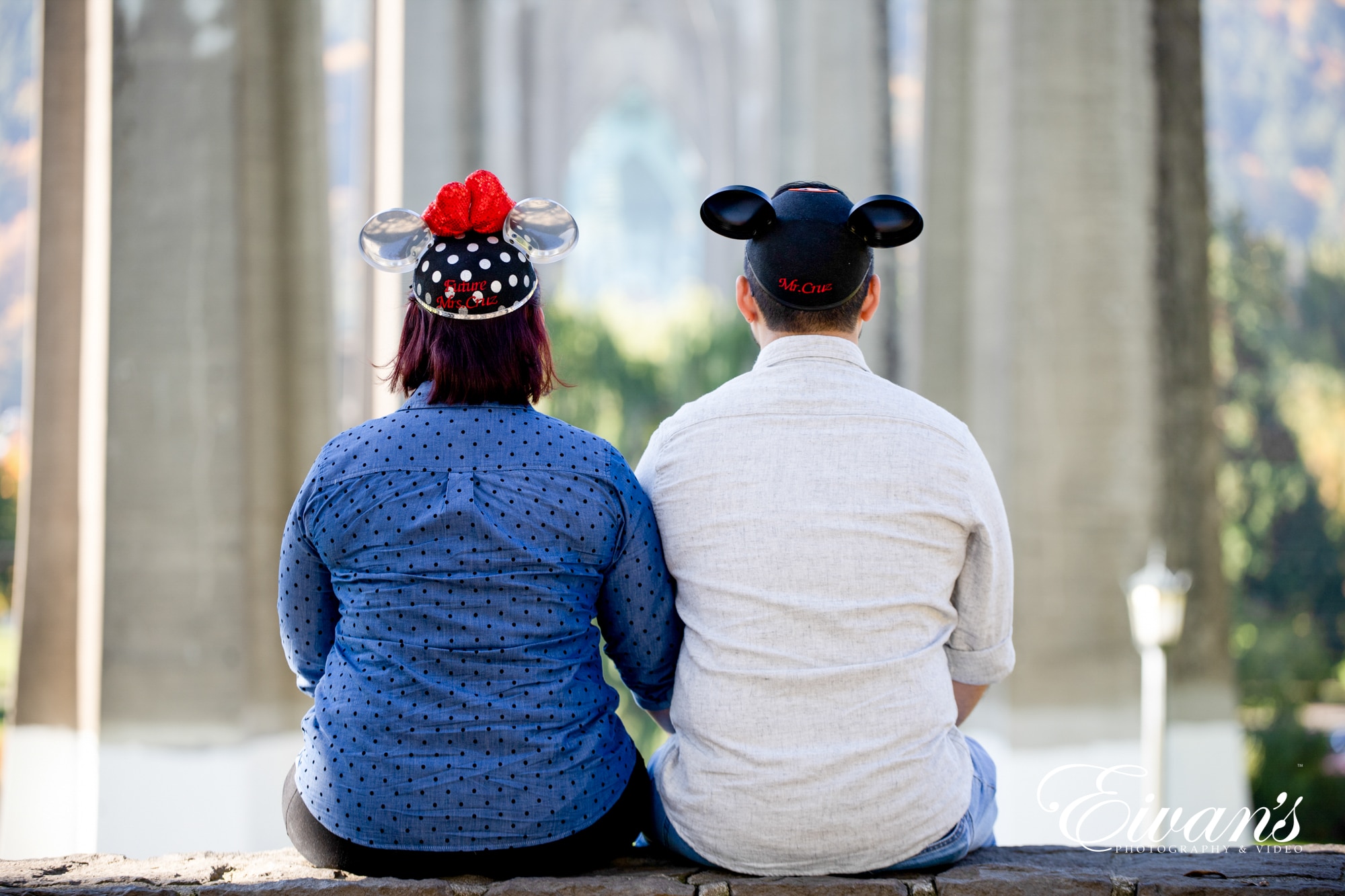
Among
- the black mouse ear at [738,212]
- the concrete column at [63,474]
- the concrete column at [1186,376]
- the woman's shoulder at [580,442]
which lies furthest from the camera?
the concrete column at [1186,376]

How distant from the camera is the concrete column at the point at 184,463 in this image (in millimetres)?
6977

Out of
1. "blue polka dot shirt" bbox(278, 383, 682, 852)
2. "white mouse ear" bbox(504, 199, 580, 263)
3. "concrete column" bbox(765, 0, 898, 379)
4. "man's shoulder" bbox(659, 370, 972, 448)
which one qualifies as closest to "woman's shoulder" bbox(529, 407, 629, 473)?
"blue polka dot shirt" bbox(278, 383, 682, 852)

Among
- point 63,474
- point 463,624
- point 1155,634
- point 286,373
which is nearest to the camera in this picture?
point 463,624

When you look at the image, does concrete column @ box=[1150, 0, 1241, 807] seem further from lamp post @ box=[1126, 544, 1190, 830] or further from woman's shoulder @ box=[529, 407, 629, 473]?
woman's shoulder @ box=[529, 407, 629, 473]

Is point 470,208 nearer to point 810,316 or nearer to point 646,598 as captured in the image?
point 810,316

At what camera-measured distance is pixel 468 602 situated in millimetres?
2025

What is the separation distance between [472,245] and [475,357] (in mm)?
232

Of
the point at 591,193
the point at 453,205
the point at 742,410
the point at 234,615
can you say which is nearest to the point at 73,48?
the point at 234,615

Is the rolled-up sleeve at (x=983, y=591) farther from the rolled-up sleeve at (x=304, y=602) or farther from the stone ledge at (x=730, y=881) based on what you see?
the rolled-up sleeve at (x=304, y=602)

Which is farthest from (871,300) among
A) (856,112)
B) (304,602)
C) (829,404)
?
(856,112)

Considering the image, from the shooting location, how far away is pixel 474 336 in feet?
7.14

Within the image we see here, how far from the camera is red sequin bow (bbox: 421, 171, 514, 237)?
225cm

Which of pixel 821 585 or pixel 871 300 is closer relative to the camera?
pixel 821 585

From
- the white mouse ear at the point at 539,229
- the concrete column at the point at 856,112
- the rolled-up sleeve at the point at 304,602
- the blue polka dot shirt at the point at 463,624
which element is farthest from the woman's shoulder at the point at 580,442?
the concrete column at the point at 856,112
